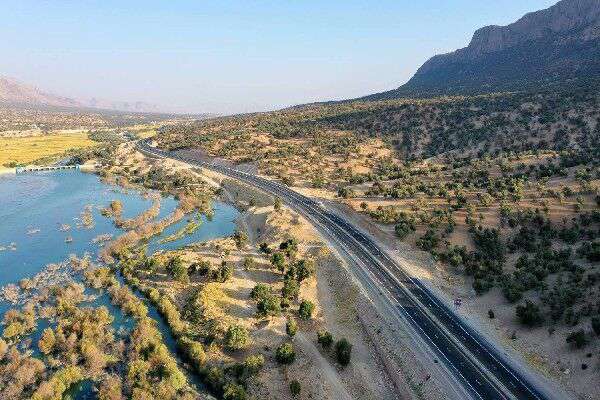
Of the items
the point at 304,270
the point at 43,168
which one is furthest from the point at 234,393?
the point at 43,168

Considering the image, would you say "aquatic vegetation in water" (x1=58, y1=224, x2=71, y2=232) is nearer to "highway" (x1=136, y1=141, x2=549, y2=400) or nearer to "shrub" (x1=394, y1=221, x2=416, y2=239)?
"highway" (x1=136, y1=141, x2=549, y2=400)

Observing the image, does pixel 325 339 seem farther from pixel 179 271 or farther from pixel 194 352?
pixel 179 271

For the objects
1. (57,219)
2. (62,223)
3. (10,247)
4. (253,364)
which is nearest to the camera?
(253,364)

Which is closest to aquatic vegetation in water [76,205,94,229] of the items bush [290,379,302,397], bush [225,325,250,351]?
bush [225,325,250,351]

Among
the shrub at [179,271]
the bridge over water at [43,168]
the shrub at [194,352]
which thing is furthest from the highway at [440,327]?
the bridge over water at [43,168]

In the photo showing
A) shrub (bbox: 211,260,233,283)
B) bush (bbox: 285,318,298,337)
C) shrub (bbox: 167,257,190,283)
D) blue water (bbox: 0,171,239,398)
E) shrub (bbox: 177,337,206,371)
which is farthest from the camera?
blue water (bbox: 0,171,239,398)
